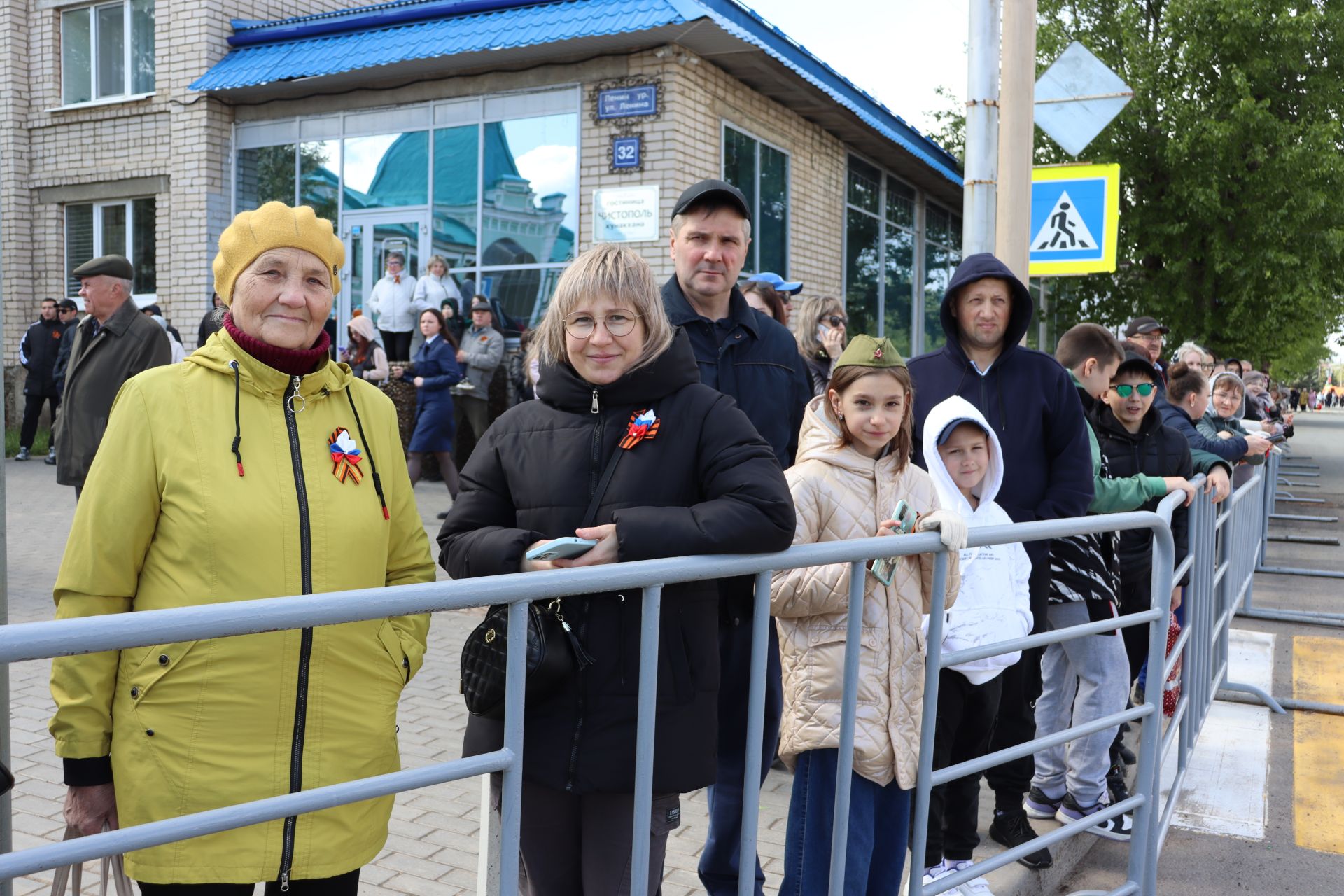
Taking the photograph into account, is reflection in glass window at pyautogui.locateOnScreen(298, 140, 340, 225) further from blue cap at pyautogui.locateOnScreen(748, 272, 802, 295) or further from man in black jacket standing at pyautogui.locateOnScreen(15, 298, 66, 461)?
blue cap at pyautogui.locateOnScreen(748, 272, 802, 295)

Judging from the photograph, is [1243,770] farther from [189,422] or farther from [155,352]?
[155,352]

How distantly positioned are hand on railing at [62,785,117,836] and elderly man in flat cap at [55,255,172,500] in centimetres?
414

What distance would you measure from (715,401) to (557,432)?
33cm

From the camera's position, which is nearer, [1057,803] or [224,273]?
[224,273]

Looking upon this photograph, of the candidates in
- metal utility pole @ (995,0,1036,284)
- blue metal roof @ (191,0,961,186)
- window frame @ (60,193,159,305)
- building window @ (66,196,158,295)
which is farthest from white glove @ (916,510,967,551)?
building window @ (66,196,158,295)

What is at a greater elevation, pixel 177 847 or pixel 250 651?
pixel 250 651

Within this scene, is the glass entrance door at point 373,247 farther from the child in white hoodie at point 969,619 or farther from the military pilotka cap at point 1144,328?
the child in white hoodie at point 969,619

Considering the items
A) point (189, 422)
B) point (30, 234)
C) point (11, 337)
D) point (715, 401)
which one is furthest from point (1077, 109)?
point (11, 337)

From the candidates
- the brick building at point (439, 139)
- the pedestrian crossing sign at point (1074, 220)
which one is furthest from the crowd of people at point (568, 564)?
the brick building at point (439, 139)

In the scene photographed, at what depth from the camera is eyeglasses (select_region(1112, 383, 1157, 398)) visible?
4.51 m

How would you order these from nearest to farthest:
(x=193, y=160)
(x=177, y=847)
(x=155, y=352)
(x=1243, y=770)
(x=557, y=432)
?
(x=177, y=847) < (x=557, y=432) < (x=1243, y=770) < (x=155, y=352) < (x=193, y=160)

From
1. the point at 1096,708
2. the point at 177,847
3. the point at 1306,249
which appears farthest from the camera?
the point at 1306,249

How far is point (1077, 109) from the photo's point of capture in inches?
236

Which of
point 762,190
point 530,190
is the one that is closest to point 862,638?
point 530,190
